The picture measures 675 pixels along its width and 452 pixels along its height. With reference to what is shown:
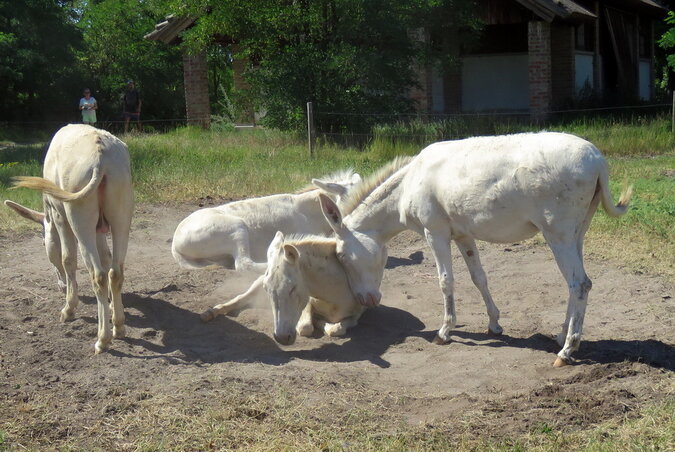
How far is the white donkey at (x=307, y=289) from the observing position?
6.10m

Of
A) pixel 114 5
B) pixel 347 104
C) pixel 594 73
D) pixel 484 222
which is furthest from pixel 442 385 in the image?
pixel 114 5

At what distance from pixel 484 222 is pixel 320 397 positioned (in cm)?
179

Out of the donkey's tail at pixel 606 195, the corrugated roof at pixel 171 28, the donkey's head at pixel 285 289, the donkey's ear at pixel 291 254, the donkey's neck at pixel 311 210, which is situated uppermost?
the corrugated roof at pixel 171 28

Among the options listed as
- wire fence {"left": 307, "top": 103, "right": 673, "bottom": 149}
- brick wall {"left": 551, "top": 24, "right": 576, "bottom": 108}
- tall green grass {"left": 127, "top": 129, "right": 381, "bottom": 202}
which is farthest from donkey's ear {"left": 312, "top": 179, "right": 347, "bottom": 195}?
brick wall {"left": 551, "top": 24, "right": 576, "bottom": 108}

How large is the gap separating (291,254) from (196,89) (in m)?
18.6

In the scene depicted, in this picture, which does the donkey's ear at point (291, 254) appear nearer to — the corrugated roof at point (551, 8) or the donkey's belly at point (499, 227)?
the donkey's belly at point (499, 227)

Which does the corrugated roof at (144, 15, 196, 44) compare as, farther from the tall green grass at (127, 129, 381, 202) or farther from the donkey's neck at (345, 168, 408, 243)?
the donkey's neck at (345, 168, 408, 243)

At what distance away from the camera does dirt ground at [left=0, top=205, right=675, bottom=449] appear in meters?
4.73

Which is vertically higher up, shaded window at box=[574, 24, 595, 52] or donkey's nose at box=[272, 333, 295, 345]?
shaded window at box=[574, 24, 595, 52]

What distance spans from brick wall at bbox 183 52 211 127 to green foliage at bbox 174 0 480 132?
16.9 ft

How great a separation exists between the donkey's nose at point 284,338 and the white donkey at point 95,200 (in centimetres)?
123

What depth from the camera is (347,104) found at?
1775 centimetres

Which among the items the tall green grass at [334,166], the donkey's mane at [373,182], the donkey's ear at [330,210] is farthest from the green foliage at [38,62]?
the donkey's ear at [330,210]

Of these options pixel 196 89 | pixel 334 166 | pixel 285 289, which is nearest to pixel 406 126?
pixel 334 166
